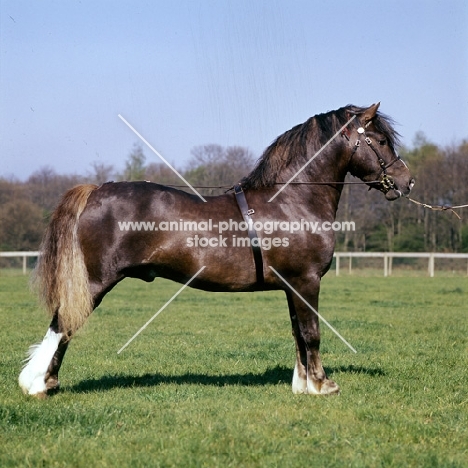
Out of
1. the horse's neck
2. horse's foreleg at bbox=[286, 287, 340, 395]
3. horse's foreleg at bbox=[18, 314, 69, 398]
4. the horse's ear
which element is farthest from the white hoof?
the horse's ear

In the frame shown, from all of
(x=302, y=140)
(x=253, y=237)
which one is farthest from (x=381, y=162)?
(x=253, y=237)

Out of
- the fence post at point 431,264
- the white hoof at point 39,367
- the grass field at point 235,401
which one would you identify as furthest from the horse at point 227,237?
the fence post at point 431,264

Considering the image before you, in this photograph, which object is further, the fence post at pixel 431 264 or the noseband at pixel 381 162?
the fence post at pixel 431 264

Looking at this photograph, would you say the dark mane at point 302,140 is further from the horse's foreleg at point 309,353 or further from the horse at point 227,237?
the horse's foreleg at point 309,353

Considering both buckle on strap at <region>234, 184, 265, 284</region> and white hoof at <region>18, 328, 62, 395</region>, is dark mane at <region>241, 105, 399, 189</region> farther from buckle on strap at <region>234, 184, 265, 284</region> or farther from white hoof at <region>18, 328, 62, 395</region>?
white hoof at <region>18, 328, 62, 395</region>

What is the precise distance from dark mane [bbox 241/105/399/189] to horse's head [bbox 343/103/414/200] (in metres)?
0.02

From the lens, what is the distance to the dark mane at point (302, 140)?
6914 millimetres

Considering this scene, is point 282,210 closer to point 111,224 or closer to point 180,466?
point 111,224

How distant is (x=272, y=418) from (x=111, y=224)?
2.45 m

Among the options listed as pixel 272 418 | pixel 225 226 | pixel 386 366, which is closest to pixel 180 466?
pixel 272 418

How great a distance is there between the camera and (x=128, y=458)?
438 centimetres

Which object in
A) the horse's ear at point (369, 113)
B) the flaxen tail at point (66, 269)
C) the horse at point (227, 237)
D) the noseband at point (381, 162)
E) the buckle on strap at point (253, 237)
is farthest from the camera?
the noseband at point (381, 162)

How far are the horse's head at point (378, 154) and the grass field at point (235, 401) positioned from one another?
7.00 ft

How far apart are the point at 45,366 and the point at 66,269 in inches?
37.6
